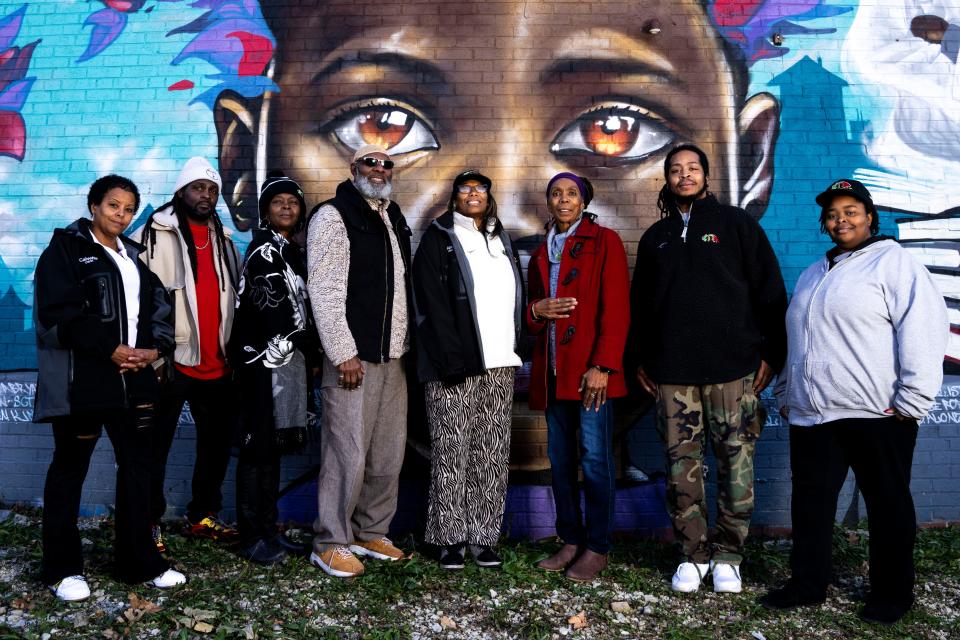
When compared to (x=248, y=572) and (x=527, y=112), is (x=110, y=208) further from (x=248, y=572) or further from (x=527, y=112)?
(x=527, y=112)

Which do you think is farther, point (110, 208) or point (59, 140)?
point (59, 140)

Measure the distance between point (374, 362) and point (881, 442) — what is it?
250cm

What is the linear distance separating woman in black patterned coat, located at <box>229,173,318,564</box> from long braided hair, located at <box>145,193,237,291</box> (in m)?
0.30

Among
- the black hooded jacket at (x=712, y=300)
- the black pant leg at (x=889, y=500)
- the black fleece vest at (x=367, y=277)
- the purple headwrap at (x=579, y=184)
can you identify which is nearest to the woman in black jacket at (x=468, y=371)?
the black fleece vest at (x=367, y=277)

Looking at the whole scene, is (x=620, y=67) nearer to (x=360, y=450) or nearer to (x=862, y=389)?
(x=862, y=389)

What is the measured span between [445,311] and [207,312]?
4.62 feet

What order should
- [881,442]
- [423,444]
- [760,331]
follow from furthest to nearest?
1. [423,444]
2. [760,331]
3. [881,442]

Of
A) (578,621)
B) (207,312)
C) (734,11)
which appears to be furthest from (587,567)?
(734,11)

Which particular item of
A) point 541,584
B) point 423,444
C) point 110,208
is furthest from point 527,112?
point 541,584

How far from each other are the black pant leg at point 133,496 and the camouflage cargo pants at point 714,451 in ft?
8.69

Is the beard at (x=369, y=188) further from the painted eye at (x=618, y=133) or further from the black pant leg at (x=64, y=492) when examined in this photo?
the black pant leg at (x=64, y=492)

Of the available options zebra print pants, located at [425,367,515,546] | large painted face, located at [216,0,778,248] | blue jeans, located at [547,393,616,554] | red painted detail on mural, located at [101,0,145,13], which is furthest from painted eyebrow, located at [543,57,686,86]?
red painted detail on mural, located at [101,0,145,13]

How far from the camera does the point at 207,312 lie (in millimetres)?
3807

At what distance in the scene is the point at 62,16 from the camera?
15.7 feet
